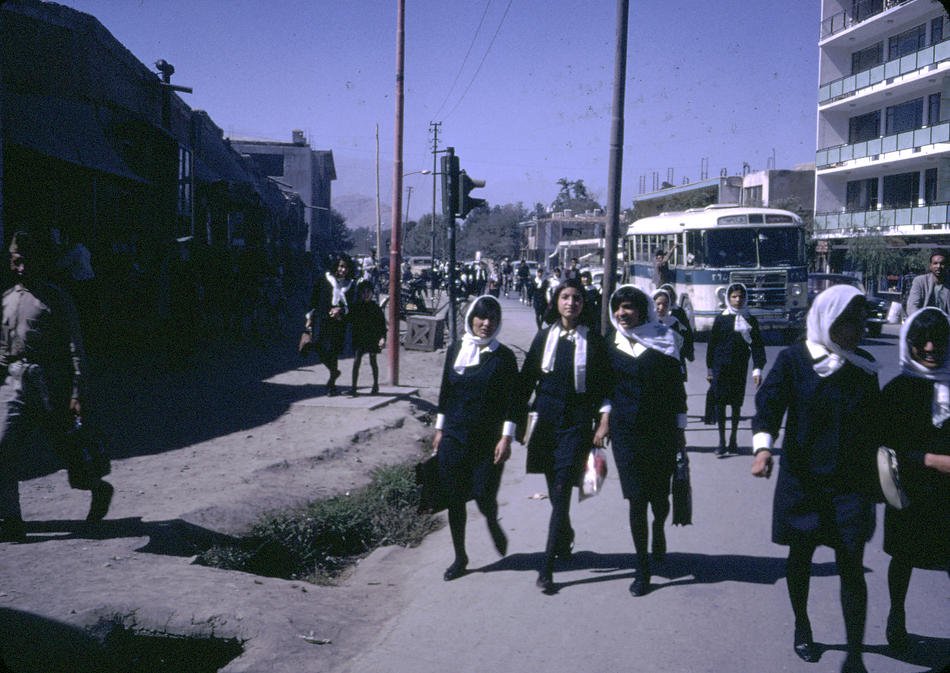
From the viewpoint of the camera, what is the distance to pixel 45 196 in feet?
42.5

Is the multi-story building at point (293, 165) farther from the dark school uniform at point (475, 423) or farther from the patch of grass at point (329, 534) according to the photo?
the dark school uniform at point (475, 423)

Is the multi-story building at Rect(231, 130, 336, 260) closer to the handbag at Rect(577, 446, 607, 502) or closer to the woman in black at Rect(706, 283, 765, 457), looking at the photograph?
the woman in black at Rect(706, 283, 765, 457)

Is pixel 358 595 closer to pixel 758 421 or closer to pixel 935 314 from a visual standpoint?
pixel 758 421

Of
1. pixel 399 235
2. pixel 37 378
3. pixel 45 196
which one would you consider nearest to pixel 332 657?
pixel 37 378

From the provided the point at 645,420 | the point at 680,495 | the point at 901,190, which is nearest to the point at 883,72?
the point at 901,190

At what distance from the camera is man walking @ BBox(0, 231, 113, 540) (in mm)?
5559

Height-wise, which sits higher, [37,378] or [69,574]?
[37,378]

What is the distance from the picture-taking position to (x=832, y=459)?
13.1 ft

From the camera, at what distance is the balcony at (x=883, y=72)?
105ft

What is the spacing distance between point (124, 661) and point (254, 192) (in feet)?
60.0

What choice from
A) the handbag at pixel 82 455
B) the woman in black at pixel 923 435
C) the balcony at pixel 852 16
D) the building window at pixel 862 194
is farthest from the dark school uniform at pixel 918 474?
the building window at pixel 862 194

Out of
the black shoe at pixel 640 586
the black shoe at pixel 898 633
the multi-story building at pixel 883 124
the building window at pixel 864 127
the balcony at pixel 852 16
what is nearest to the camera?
the black shoe at pixel 898 633

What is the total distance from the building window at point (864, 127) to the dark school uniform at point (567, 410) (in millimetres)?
37900

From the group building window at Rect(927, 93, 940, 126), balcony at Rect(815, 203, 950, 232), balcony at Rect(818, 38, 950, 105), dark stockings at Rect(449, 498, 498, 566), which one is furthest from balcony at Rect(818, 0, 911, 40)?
dark stockings at Rect(449, 498, 498, 566)
